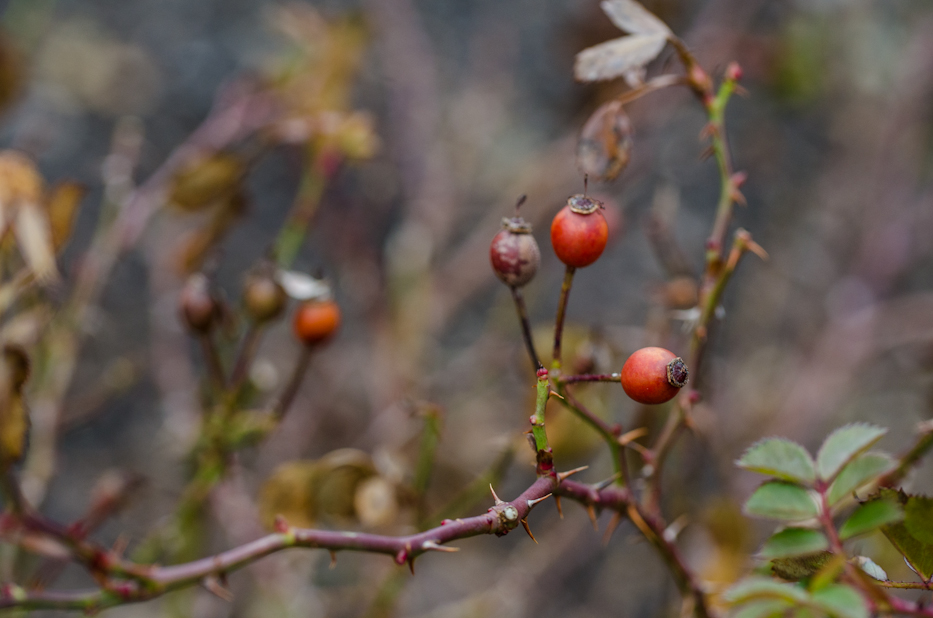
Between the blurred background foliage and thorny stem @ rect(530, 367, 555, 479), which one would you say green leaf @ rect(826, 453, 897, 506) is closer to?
thorny stem @ rect(530, 367, 555, 479)

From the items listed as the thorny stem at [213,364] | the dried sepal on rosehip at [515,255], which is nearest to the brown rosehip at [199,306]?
the thorny stem at [213,364]

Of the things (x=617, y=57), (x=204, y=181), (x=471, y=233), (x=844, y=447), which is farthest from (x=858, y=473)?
(x=471, y=233)

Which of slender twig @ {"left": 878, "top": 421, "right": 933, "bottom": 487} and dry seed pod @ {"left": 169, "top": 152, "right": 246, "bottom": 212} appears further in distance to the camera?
dry seed pod @ {"left": 169, "top": 152, "right": 246, "bottom": 212}

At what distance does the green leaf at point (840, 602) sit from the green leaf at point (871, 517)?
4 cm

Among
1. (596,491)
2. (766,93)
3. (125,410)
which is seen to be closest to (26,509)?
(596,491)

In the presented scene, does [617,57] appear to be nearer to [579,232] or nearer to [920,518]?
[579,232]

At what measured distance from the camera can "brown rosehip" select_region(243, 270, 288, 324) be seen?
456mm

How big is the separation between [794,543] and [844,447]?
0.05m

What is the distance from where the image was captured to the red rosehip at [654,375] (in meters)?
0.27

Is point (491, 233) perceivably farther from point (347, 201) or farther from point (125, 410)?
point (125, 410)

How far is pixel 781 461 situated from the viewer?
0.28 metres

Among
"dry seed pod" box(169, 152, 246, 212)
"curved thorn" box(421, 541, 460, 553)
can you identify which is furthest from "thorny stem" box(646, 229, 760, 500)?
"dry seed pod" box(169, 152, 246, 212)

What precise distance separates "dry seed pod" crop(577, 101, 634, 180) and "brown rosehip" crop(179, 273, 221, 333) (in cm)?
25

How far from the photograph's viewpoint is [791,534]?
0.26m
